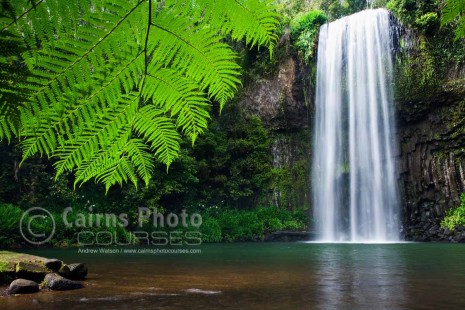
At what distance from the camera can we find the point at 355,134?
1711 centimetres

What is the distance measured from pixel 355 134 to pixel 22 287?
14823mm

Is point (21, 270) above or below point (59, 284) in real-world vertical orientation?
above

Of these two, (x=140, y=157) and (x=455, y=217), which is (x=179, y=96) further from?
(x=455, y=217)

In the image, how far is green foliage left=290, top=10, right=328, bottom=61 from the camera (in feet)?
59.9

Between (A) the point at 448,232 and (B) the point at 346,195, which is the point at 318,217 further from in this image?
(A) the point at 448,232

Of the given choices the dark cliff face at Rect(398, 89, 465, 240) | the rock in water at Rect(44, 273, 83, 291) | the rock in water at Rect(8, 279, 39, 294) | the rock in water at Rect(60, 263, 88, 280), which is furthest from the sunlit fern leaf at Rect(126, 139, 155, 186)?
the dark cliff face at Rect(398, 89, 465, 240)

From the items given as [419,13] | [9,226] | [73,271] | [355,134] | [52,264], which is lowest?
[73,271]

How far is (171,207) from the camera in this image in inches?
636

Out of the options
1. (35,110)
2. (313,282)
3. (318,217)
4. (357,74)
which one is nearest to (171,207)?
(318,217)

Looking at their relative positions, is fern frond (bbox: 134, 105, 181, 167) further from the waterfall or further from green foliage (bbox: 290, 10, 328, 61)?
green foliage (bbox: 290, 10, 328, 61)

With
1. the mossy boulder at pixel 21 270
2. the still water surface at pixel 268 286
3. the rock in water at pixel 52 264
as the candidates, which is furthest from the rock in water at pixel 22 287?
the rock in water at pixel 52 264

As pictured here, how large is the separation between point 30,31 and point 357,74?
18.1 meters

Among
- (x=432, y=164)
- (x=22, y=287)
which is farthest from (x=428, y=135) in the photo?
(x=22, y=287)

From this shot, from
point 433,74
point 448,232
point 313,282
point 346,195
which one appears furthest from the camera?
point 346,195
